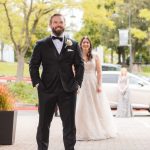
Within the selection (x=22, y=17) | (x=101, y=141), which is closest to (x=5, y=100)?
(x=101, y=141)

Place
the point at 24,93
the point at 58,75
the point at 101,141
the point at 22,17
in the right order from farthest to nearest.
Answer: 1. the point at 22,17
2. the point at 24,93
3. the point at 101,141
4. the point at 58,75

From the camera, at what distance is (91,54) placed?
41.2 ft

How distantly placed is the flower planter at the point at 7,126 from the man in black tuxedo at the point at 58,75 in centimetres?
228

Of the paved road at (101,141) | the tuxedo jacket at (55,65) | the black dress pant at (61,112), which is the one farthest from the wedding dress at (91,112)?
the tuxedo jacket at (55,65)

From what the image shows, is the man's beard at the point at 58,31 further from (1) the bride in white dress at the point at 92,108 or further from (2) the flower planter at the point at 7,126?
(1) the bride in white dress at the point at 92,108

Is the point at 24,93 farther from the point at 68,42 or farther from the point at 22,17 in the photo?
Result: the point at 68,42

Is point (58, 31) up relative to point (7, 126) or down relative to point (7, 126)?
up

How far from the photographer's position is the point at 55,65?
8609 millimetres

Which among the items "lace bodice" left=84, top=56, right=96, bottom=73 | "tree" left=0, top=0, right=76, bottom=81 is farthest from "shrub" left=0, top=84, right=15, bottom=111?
"tree" left=0, top=0, right=76, bottom=81

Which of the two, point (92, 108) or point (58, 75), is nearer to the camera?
point (58, 75)

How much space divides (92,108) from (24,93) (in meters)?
16.9

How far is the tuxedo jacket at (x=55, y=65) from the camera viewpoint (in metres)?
8.59

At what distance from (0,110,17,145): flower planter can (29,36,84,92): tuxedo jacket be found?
244 centimetres

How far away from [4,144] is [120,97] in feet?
37.1
